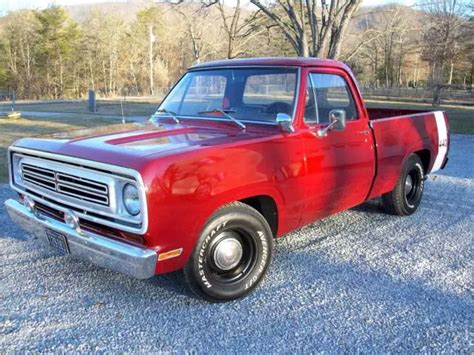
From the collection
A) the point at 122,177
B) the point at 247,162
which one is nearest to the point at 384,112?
the point at 247,162

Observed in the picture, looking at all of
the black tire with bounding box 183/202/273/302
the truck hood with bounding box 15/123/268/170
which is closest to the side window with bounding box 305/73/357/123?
the truck hood with bounding box 15/123/268/170

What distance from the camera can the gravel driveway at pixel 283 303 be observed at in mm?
2980

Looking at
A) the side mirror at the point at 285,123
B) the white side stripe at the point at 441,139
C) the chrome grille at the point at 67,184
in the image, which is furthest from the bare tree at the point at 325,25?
the chrome grille at the point at 67,184

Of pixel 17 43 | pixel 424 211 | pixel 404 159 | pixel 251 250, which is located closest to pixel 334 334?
pixel 251 250

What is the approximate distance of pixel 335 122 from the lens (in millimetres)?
4055

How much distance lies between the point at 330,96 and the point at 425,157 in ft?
7.34

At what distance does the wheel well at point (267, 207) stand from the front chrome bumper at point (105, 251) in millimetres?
1049

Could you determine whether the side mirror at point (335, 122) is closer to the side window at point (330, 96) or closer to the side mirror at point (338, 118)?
the side mirror at point (338, 118)

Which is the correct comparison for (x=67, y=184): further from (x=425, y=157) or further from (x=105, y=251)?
(x=425, y=157)

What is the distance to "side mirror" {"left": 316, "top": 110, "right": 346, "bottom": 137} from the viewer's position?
3992mm

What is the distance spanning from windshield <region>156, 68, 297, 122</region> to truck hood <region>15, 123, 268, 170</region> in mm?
302

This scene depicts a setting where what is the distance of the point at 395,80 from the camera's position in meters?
63.8

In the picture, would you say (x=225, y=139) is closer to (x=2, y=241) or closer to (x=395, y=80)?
(x=2, y=241)

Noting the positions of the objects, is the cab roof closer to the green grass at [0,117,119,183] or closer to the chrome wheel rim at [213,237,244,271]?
the chrome wheel rim at [213,237,244,271]
